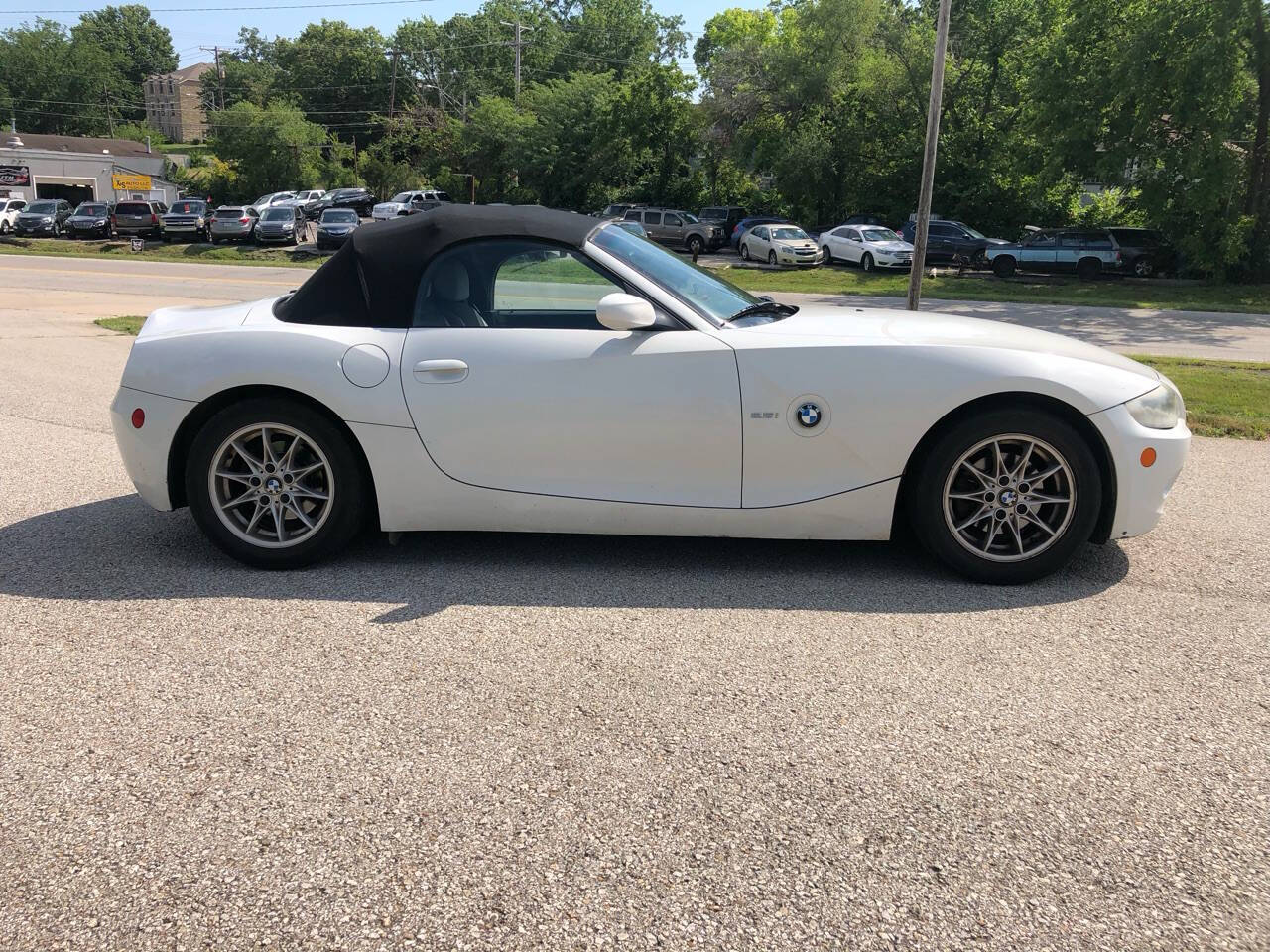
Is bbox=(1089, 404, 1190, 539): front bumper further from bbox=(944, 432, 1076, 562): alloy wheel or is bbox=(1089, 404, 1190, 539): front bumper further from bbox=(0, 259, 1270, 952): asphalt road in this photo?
bbox=(0, 259, 1270, 952): asphalt road

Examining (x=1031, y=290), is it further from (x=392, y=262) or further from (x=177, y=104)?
(x=177, y=104)

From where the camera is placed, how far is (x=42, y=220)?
47.4 m

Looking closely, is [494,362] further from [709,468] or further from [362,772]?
[362,772]

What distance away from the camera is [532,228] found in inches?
178

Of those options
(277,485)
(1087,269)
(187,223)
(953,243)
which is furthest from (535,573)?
(187,223)

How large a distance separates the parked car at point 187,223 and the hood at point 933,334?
148ft

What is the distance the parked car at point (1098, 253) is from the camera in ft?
104

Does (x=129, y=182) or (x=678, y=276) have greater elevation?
(x=129, y=182)

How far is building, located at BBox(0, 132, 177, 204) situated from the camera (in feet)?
220

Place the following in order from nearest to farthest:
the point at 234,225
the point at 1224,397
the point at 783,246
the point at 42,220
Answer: the point at 1224,397, the point at 783,246, the point at 234,225, the point at 42,220

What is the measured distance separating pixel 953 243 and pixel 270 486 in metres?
34.1

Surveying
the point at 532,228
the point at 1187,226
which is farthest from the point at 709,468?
the point at 1187,226

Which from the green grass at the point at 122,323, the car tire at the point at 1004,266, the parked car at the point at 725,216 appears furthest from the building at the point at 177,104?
the green grass at the point at 122,323

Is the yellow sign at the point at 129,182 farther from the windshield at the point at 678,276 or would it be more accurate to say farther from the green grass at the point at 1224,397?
the windshield at the point at 678,276
